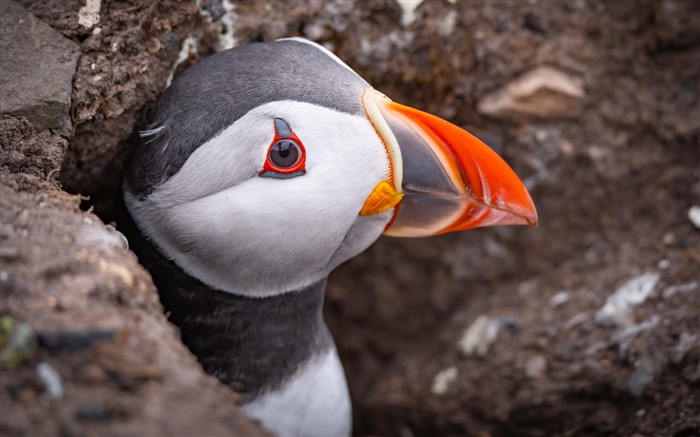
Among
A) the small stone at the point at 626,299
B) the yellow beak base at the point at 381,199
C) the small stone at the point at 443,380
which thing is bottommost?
the small stone at the point at 443,380

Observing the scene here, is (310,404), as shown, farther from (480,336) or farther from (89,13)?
(89,13)

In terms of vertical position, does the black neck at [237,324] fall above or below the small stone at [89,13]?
below

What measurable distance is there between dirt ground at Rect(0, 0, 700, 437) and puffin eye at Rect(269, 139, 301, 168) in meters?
0.59

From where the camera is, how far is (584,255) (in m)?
4.13

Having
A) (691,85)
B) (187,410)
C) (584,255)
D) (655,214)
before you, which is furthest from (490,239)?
(187,410)

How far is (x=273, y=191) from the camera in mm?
2541

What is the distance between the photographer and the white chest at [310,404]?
9.96ft

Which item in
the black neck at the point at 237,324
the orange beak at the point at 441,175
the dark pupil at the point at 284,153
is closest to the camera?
the dark pupil at the point at 284,153

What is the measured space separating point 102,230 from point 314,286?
95 cm

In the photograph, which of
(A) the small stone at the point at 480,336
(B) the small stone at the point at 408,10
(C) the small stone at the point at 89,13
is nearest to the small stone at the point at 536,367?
(A) the small stone at the point at 480,336

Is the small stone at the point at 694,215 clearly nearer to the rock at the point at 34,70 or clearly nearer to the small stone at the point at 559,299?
the small stone at the point at 559,299

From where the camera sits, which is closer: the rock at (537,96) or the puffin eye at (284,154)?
the puffin eye at (284,154)

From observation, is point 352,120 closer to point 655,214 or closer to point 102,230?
point 102,230

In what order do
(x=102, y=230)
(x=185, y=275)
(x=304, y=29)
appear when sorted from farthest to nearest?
(x=304, y=29) < (x=185, y=275) < (x=102, y=230)
